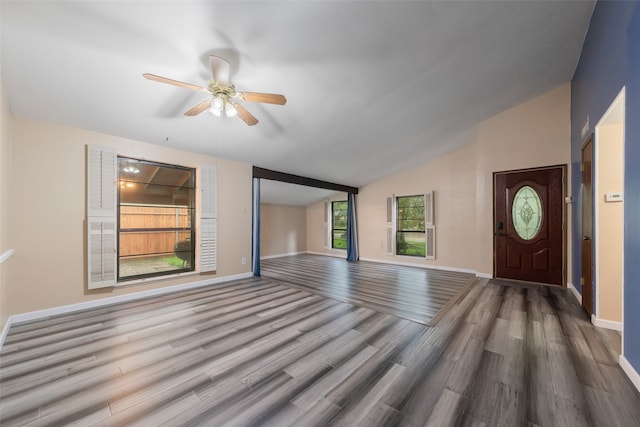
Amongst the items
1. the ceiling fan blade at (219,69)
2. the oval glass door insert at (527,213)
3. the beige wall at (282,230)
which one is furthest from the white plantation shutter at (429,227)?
the ceiling fan blade at (219,69)

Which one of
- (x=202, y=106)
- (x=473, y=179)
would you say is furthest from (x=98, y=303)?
(x=473, y=179)

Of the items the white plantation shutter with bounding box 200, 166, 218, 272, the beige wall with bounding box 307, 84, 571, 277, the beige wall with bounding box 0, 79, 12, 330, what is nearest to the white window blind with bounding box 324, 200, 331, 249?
the beige wall with bounding box 307, 84, 571, 277

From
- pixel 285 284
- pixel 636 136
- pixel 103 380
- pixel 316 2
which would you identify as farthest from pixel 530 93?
pixel 103 380

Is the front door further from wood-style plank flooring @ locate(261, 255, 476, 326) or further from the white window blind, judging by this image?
the white window blind

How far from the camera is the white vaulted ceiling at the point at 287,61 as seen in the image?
1971 mm

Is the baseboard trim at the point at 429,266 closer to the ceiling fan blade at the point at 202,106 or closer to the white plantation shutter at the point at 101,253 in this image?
the ceiling fan blade at the point at 202,106

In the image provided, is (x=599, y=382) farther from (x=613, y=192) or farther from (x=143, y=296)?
(x=143, y=296)

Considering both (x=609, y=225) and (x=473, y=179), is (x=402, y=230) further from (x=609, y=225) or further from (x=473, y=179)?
(x=609, y=225)

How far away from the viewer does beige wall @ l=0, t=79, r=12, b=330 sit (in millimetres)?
2447

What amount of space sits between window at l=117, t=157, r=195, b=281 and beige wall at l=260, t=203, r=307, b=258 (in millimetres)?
3362

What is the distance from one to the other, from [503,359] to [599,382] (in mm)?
539

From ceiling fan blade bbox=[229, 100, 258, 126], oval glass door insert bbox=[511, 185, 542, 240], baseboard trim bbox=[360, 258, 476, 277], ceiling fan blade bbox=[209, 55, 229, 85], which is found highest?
ceiling fan blade bbox=[209, 55, 229, 85]

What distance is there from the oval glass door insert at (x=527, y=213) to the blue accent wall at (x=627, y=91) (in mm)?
1900

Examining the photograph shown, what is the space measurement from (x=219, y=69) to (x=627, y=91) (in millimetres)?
3219
